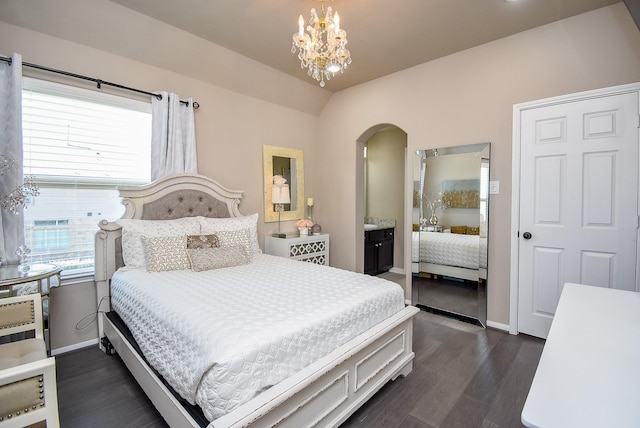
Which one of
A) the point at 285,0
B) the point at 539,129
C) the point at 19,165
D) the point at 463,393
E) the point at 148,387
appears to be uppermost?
the point at 285,0

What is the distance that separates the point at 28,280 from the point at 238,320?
5.14 feet

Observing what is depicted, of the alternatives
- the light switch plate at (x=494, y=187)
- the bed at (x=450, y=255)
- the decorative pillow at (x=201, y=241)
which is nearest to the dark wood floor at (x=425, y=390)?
the bed at (x=450, y=255)

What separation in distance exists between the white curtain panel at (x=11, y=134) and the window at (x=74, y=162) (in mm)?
148

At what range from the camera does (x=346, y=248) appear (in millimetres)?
4371

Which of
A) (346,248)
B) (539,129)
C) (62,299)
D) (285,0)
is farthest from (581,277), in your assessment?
(62,299)

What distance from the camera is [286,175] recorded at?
425 centimetres

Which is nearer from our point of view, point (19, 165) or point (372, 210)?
point (19, 165)

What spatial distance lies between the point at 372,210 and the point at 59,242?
4.42 m

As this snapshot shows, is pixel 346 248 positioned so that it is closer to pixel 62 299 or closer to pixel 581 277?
pixel 581 277

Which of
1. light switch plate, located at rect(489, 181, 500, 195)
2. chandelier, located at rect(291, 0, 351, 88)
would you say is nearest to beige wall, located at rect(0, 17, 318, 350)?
chandelier, located at rect(291, 0, 351, 88)

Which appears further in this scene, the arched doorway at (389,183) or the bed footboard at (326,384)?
the arched doorway at (389,183)

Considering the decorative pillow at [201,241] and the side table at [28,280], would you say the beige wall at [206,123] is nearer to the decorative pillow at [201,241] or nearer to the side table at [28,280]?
the side table at [28,280]

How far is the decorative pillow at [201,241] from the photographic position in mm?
2625

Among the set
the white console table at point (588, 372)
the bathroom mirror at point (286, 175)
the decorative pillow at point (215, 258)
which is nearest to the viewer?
the white console table at point (588, 372)
